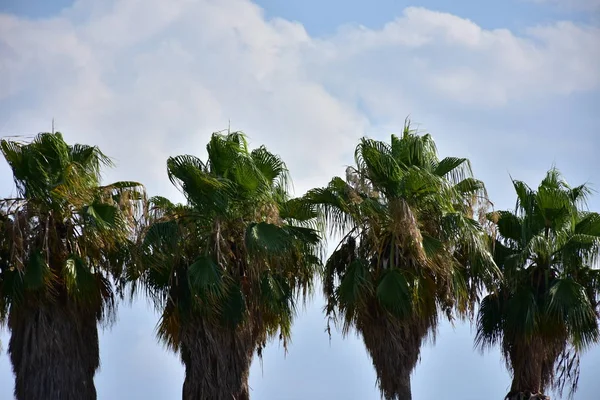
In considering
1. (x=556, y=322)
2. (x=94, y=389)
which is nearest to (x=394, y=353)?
(x=556, y=322)

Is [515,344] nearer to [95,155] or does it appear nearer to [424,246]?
[424,246]

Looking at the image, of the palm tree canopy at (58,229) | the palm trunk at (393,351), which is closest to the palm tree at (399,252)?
the palm trunk at (393,351)

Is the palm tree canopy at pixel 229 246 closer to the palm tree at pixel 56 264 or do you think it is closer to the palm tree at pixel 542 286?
the palm tree at pixel 56 264

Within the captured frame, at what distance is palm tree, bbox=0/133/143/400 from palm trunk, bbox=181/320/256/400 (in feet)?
7.74

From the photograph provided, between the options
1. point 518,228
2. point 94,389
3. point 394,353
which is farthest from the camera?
point 518,228

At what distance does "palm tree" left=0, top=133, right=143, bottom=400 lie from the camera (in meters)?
29.3

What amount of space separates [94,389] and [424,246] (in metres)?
7.75

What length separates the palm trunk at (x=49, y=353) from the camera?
96.2ft

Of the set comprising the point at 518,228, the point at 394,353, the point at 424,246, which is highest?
the point at 518,228

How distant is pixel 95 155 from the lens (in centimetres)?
3125

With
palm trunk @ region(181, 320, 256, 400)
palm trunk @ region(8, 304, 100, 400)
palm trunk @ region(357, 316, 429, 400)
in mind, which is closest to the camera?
palm trunk @ region(357, 316, 429, 400)

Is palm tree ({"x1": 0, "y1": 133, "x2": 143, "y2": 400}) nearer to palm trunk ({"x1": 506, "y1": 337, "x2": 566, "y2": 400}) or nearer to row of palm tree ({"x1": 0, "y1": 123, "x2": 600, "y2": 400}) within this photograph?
row of palm tree ({"x1": 0, "y1": 123, "x2": 600, "y2": 400})

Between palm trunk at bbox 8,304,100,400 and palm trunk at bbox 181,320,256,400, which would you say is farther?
palm trunk at bbox 8,304,100,400

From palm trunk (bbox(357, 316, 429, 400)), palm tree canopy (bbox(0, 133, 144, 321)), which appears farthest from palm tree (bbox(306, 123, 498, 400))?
palm tree canopy (bbox(0, 133, 144, 321))
